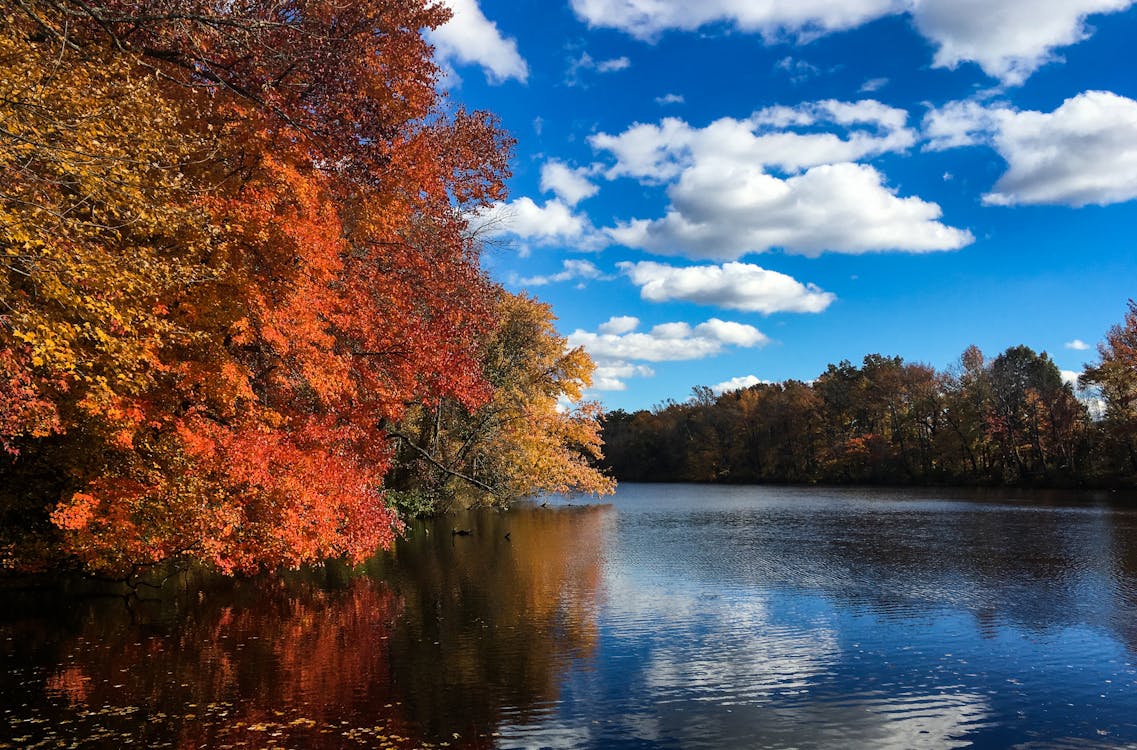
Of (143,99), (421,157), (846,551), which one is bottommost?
(846,551)

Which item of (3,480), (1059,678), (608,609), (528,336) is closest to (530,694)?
(608,609)

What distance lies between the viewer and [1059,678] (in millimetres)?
11414

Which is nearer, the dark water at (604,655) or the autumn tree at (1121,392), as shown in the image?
the dark water at (604,655)

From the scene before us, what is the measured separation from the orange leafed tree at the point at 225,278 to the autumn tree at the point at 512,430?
13.3m

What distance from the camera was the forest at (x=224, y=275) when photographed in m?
10.0

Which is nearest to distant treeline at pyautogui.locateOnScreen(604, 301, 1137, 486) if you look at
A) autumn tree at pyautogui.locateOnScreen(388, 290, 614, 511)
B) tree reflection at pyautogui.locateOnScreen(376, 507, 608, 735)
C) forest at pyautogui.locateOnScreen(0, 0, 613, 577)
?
autumn tree at pyautogui.locateOnScreen(388, 290, 614, 511)

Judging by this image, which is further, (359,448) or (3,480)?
(359,448)

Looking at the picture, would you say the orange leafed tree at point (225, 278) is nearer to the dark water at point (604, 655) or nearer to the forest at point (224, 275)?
the forest at point (224, 275)

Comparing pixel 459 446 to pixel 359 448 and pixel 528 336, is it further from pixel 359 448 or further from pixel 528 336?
pixel 359 448

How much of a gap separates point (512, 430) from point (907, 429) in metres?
65.4

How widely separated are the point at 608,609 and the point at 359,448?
7506 millimetres

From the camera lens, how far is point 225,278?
45.8 ft

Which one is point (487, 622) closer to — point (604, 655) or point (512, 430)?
point (604, 655)

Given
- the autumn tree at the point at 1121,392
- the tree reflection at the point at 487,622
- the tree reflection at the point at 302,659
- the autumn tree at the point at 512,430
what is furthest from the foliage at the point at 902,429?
the tree reflection at the point at 302,659
